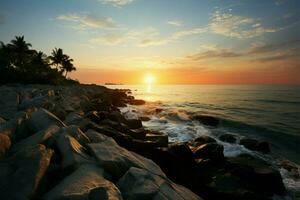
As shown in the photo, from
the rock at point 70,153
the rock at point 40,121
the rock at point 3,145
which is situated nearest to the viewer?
the rock at point 3,145

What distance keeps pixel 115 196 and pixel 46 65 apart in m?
61.8

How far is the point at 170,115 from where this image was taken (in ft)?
102

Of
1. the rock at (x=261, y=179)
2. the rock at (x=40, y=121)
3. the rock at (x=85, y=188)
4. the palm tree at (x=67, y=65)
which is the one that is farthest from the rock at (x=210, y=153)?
the palm tree at (x=67, y=65)

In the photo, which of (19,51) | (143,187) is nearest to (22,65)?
(19,51)

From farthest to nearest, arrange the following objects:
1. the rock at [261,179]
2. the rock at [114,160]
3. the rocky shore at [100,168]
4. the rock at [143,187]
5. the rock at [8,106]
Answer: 1. the rock at [8,106]
2. the rock at [261,179]
3. the rock at [114,160]
4. the rock at [143,187]
5. the rocky shore at [100,168]

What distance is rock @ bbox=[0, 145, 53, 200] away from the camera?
3924mm

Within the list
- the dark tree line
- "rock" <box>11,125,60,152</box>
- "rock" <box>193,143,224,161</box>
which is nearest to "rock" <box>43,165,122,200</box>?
"rock" <box>11,125,60,152</box>

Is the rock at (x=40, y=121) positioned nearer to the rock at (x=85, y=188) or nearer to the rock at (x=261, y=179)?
the rock at (x=85, y=188)

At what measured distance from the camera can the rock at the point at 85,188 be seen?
12.7 feet

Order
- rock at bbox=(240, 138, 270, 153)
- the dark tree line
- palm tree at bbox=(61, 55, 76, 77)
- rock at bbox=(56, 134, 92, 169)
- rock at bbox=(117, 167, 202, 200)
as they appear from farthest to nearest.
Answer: palm tree at bbox=(61, 55, 76, 77) < the dark tree line < rock at bbox=(240, 138, 270, 153) < rock at bbox=(56, 134, 92, 169) < rock at bbox=(117, 167, 202, 200)

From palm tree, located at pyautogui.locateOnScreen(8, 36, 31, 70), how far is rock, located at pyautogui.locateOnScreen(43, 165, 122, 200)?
2037 inches

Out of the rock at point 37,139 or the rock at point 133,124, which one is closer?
the rock at point 37,139

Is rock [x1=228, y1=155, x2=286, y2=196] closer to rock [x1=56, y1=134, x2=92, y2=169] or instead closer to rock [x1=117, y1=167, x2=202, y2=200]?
rock [x1=117, y1=167, x2=202, y2=200]

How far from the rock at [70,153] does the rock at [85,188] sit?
30 cm
